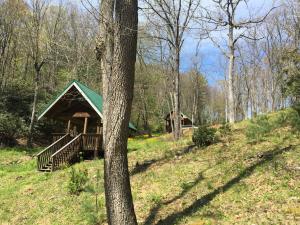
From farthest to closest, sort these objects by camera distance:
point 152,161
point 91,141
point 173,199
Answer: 1. point 91,141
2. point 152,161
3. point 173,199

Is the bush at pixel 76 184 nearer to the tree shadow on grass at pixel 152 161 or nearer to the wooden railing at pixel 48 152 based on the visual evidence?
the tree shadow on grass at pixel 152 161

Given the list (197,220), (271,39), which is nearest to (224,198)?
(197,220)

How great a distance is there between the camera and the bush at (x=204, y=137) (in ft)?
46.3

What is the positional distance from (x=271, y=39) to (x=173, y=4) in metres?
31.0

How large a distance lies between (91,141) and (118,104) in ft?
47.1

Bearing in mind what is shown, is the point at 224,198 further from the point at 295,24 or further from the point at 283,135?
the point at 295,24

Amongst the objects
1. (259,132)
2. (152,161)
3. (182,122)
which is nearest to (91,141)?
(152,161)

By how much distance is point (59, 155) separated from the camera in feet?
58.5

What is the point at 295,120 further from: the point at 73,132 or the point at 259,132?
the point at 73,132

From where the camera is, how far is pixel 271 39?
47219 millimetres

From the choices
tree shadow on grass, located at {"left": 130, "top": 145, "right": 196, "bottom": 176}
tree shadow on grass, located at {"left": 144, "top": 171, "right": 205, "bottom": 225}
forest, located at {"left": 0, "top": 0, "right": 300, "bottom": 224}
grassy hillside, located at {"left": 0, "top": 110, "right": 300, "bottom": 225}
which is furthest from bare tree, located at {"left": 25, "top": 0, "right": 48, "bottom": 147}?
tree shadow on grass, located at {"left": 144, "top": 171, "right": 205, "bottom": 225}

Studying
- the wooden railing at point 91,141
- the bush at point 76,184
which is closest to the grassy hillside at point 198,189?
the bush at point 76,184

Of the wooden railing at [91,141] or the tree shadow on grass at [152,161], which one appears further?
the wooden railing at [91,141]

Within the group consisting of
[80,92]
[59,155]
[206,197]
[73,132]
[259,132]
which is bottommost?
[206,197]
